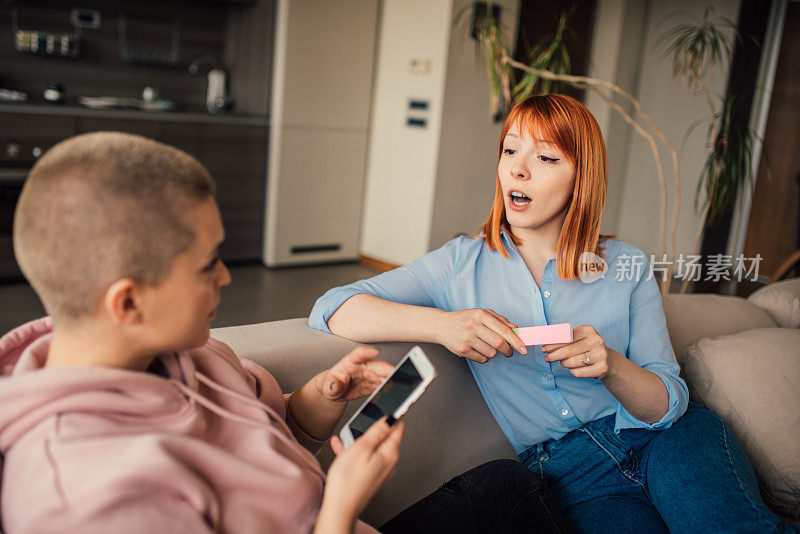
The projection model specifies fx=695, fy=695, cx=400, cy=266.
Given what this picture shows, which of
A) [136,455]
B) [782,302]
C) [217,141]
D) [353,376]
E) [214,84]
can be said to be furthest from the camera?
[214,84]

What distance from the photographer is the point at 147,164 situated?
79cm

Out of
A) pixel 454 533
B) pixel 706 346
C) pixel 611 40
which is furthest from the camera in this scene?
pixel 611 40

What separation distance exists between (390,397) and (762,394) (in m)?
0.98

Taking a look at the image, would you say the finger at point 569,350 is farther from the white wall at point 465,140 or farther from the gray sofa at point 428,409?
the white wall at point 465,140

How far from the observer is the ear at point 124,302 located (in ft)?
2.52

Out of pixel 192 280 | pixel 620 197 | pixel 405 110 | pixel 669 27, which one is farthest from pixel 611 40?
pixel 192 280

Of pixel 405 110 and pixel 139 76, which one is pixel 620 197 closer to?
pixel 405 110

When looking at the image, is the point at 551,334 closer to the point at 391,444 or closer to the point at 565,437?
the point at 565,437

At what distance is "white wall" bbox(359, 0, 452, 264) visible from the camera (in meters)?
4.37

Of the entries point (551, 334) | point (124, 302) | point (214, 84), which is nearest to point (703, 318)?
point (551, 334)

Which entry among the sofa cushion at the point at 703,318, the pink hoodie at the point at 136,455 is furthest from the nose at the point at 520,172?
the pink hoodie at the point at 136,455

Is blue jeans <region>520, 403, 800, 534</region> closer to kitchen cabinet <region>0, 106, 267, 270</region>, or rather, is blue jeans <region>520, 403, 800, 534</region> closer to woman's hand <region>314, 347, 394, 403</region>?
woman's hand <region>314, 347, 394, 403</region>

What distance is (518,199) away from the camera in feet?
4.86

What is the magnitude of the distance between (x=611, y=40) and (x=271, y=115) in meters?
2.80
